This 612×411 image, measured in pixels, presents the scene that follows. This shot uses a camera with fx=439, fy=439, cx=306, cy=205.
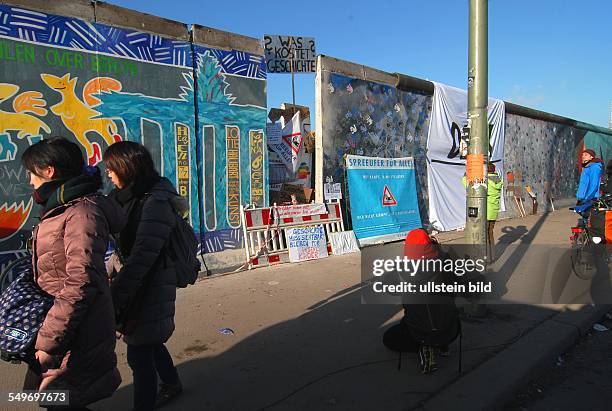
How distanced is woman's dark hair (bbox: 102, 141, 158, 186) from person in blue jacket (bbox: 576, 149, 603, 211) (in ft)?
22.1

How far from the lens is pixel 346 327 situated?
471 centimetres

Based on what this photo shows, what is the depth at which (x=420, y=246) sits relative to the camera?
3.65 m

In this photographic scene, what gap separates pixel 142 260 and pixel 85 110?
413 centimetres

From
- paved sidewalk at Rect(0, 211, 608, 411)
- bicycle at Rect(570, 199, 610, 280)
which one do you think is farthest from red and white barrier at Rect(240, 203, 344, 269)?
bicycle at Rect(570, 199, 610, 280)

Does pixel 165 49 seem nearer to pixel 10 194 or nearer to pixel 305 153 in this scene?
pixel 10 194

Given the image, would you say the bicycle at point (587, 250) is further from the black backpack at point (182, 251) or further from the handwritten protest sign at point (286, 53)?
the handwritten protest sign at point (286, 53)

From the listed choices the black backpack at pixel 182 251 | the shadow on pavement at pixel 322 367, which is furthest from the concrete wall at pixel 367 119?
the black backpack at pixel 182 251

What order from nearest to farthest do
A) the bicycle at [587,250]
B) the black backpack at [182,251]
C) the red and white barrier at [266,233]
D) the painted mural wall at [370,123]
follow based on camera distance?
1. the black backpack at [182,251]
2. the bicycle at [587,250]
3. the red and white barrier at [266,233]
4. the painted mural wall at [370,123]

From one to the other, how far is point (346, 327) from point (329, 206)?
411 centimetres

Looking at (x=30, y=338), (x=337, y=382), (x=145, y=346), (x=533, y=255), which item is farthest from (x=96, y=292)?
(x=533, y=255)

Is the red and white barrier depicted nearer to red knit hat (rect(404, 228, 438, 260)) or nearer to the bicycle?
red knit hat (rect(404, 228, 438, 260))

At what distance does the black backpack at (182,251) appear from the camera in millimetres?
2805

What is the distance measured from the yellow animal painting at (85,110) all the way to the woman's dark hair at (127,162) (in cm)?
363

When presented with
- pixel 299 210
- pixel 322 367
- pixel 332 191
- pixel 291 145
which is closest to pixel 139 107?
pixel 299 210
